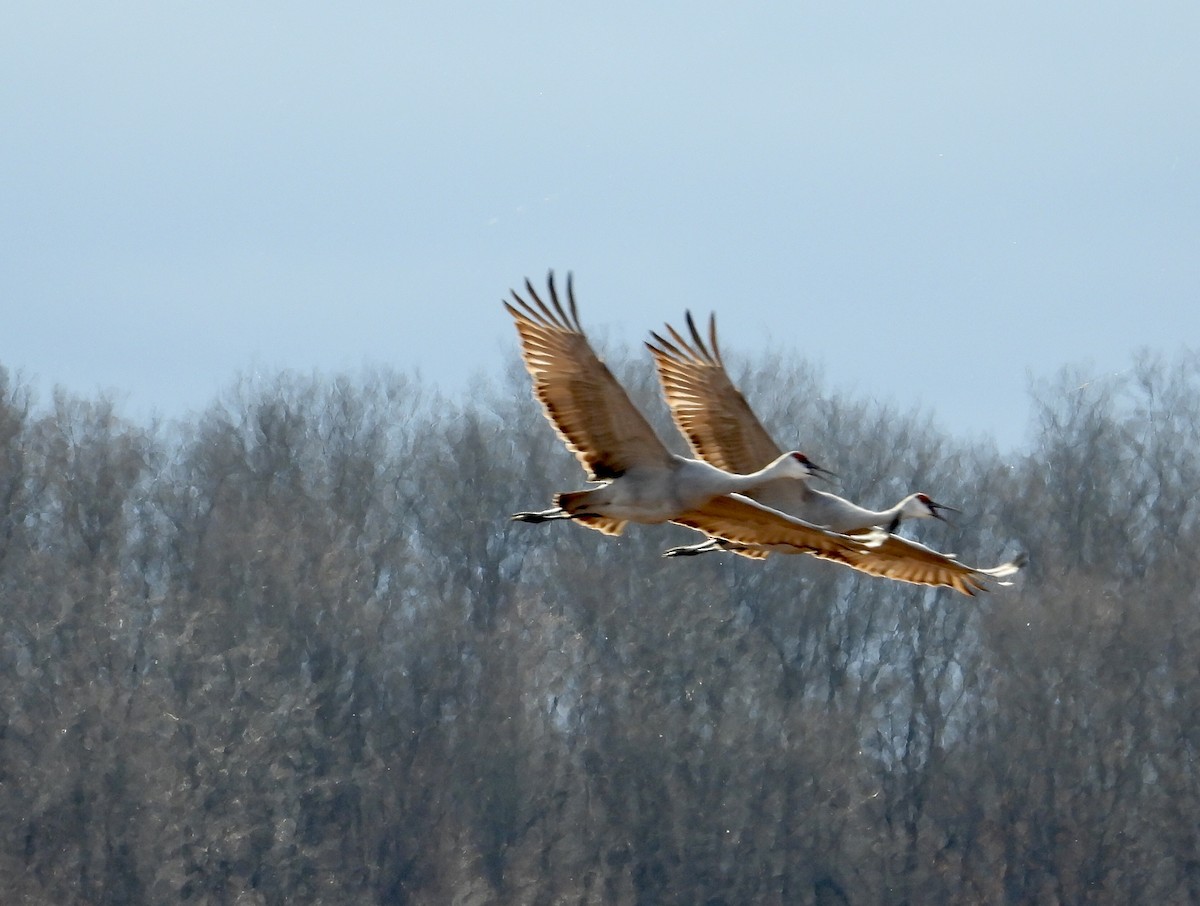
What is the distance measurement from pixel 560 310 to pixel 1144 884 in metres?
29.1

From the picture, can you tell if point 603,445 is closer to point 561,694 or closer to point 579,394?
point 579,394

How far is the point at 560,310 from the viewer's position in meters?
16.8

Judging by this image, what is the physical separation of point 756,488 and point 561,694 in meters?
27.0

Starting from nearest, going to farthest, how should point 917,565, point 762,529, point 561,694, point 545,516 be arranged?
point 545,516
point 762,529
point 917,565
point 561,694

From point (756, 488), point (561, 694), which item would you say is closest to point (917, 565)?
point (756, 488)

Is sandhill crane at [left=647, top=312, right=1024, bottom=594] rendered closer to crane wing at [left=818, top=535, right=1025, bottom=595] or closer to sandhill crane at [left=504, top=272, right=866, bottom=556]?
crane wing at [left=818, top=535, right=1025, bottom=595]

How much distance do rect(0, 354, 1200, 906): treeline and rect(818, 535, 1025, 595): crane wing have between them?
895 inches

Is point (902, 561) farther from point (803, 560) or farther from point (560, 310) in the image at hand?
point (803, 560)

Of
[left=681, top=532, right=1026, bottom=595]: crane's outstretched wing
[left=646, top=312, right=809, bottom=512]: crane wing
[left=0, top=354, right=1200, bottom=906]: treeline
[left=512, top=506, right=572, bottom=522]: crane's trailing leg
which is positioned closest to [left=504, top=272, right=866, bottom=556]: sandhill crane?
[left=512, top=506, right=572, bottom=522]: crane's trailing leg

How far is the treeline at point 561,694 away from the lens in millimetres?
41500

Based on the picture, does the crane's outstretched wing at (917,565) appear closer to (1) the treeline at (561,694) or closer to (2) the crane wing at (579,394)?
(2) the crane wing at (579,394)

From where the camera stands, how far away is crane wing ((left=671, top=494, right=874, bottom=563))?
Result: 57.8 feet

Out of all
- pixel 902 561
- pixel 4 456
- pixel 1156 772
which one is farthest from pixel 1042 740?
pixel 902 561

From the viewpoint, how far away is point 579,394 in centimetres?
1705
